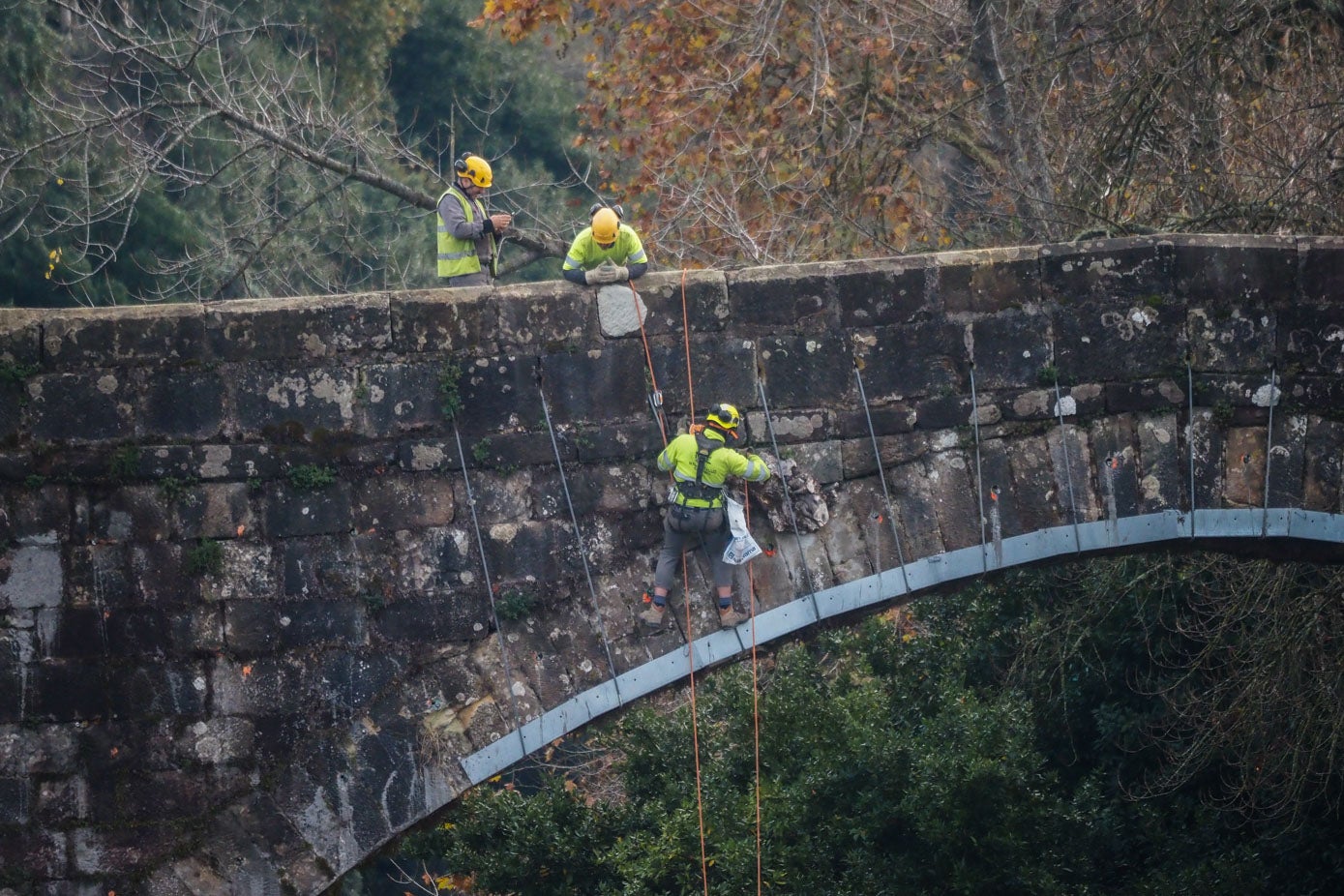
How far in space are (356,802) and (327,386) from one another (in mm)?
1719

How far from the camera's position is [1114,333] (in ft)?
24.1

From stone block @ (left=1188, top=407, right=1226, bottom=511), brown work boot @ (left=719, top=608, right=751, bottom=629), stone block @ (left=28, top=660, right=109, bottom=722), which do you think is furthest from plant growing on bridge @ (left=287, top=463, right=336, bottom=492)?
stone block @ (left=1188, top=407, right=1226, bottom=511)

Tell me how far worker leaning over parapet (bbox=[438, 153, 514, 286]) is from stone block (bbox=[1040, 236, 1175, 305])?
2484 mm

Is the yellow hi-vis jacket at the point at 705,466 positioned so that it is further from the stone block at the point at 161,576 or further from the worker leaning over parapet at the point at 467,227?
the stone block at the point at 161,576

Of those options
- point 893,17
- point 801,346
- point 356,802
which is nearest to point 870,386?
point 801,346

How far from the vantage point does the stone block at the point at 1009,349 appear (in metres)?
7.29

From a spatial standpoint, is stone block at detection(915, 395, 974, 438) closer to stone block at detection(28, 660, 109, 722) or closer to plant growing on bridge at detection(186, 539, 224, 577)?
plant growing on bridge at detection(186, 539, 224, 577)

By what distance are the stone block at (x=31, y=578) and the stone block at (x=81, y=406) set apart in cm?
48

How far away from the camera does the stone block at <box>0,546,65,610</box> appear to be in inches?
268

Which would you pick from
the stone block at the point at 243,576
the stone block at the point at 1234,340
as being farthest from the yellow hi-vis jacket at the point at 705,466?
the stone block at the point at 1234,340

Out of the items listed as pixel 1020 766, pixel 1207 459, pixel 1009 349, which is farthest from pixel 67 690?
pixel 1020 766

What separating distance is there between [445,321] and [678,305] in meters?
0.98

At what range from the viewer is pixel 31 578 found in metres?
6.84

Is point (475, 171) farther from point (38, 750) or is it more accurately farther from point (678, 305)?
point (38, 750)
